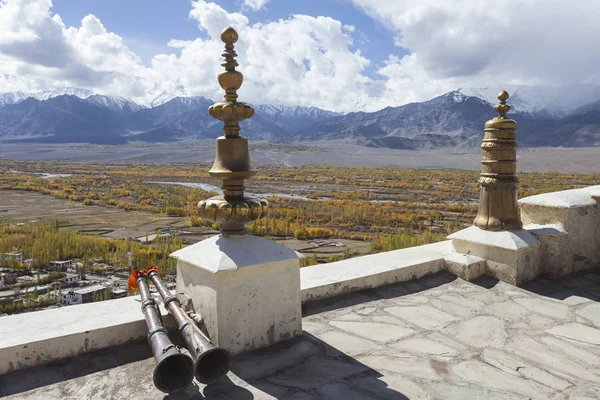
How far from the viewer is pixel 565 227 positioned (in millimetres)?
5105

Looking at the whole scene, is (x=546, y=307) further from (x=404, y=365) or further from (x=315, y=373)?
(x=315, y=373)

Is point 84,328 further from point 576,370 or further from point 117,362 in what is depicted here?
point 576,370

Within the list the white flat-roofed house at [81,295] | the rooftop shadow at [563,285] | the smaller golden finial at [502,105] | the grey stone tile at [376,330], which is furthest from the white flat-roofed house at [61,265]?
the smaller golden finial at [502,105]

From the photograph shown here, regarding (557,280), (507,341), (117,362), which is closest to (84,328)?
(117,362)

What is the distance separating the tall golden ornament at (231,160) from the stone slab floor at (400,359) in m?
0.93

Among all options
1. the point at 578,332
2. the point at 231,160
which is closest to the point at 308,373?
the point at 231,160

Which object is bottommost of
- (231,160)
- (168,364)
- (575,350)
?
(575,350)

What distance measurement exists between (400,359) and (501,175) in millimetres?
2791

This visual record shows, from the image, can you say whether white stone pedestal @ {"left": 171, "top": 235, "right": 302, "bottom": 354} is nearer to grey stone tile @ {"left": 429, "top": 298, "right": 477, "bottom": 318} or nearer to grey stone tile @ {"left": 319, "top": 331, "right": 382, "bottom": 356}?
grey stone tile @ {"left": 319, "top": 331, "right": 382, "bottom": 356}

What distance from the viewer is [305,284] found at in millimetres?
4105

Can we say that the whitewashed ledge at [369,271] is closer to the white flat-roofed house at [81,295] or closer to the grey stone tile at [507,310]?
the grey stone tile at [507,310]

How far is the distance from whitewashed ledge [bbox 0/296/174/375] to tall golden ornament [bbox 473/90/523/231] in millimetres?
3557

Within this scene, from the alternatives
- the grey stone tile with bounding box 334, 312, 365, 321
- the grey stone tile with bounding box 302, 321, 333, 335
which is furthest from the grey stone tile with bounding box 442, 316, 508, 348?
the grey stone tile with bounding box 302, 321, 333, 335

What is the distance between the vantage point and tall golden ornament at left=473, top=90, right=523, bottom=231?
16.5ft
